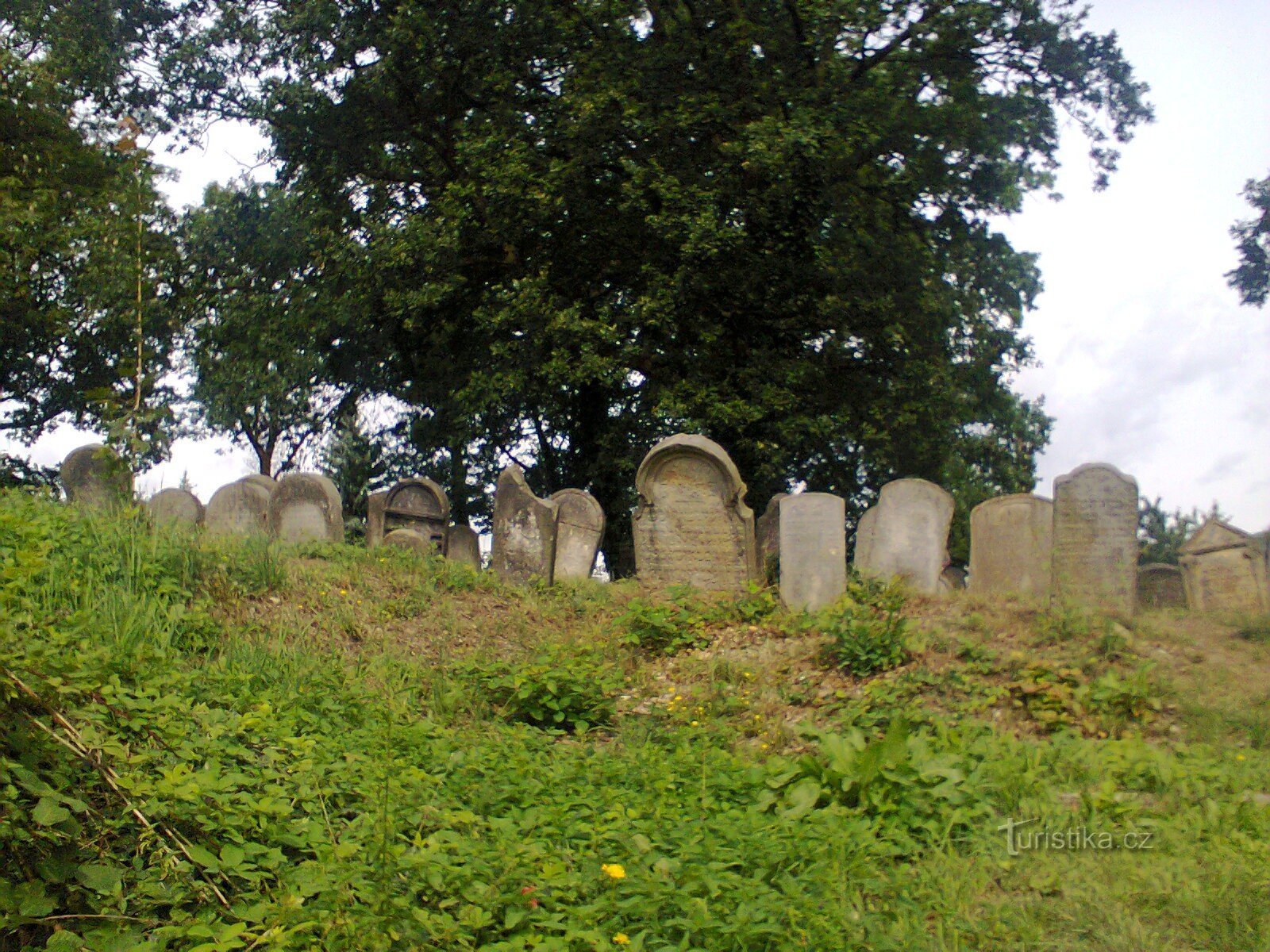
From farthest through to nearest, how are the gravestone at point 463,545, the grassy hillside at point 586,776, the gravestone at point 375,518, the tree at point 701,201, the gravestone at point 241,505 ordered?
the tree at point 701,201, the gravestone at point 463,545, the gravestone at point 375,518, the gravestone at point 241,505, the grassy hillside at point 586,776

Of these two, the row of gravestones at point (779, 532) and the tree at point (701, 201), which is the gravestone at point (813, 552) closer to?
the row of gravestones at point (779, 532)

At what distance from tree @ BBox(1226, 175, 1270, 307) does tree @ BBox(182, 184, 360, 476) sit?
1283 centimetres

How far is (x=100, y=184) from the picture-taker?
17688 millimetres

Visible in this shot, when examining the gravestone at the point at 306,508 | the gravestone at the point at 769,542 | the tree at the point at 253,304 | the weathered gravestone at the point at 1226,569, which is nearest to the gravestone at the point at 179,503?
the gravestone at the point at 306,508

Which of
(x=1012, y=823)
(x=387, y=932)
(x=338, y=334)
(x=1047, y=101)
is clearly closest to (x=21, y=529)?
(x=387, y=932)

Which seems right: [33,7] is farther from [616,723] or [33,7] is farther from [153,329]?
[616,723]

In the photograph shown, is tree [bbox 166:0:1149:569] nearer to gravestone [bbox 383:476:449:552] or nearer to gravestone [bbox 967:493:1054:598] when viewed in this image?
gravestone [bbox 383:476:449:552]

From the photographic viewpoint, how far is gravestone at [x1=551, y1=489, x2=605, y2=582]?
11.7m

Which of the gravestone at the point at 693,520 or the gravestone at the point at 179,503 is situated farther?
the gravestone at the point at 179,503

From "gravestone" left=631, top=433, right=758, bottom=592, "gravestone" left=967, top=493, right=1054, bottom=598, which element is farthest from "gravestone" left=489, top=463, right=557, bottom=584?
"gravestone" left=967, top=493, right=1054, bottom=598

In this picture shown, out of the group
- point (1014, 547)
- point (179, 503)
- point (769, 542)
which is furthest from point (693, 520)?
point (179, 503)

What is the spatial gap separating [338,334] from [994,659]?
1172 cm

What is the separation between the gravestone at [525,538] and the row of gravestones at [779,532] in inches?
0.5

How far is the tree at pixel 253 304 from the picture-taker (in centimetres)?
1546
